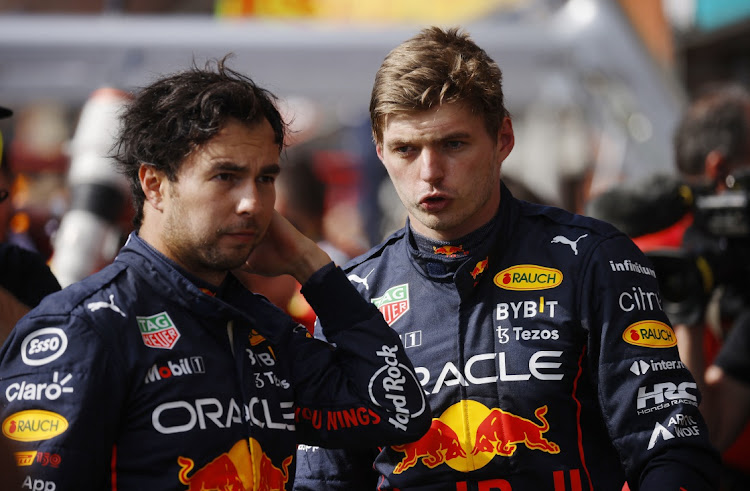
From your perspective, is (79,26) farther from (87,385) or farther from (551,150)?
(87,385)

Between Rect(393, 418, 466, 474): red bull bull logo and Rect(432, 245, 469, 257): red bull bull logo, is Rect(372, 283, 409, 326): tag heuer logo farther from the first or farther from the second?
Rect(393, 418, 466, 474): red bull bull logo

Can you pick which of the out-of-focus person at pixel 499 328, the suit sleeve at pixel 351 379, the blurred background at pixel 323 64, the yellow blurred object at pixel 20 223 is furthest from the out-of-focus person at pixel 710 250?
the yellow blurred object at pixel 20 223

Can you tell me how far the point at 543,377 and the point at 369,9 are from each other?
5016mm

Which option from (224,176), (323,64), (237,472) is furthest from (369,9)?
(237,472)

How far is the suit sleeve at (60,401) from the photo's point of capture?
207cm

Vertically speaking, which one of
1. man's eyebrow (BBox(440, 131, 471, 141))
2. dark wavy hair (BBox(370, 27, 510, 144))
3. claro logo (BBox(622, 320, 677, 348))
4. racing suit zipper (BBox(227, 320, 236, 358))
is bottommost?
claro logo (BBox(622, 320, 677, 348))

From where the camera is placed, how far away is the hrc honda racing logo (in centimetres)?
251

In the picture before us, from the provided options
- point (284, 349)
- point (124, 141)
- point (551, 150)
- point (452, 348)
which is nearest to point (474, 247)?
point (452, 348)

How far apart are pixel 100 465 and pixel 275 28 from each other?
4.84 meters

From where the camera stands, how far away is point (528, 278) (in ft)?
9.02

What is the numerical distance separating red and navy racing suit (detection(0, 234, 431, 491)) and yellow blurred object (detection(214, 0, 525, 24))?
4778mm

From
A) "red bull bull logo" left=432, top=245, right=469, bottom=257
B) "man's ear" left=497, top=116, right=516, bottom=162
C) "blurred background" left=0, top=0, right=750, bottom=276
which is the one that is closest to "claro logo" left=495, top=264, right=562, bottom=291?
"red bull bull logo" left=432, top=245, right=469, bottom=257

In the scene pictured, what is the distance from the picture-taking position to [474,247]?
2.78 m

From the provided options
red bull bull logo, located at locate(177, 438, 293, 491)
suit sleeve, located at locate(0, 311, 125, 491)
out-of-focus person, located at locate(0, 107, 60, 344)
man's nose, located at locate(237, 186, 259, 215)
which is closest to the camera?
suit sleeve, located at locate(0, 311, 125, 491)
